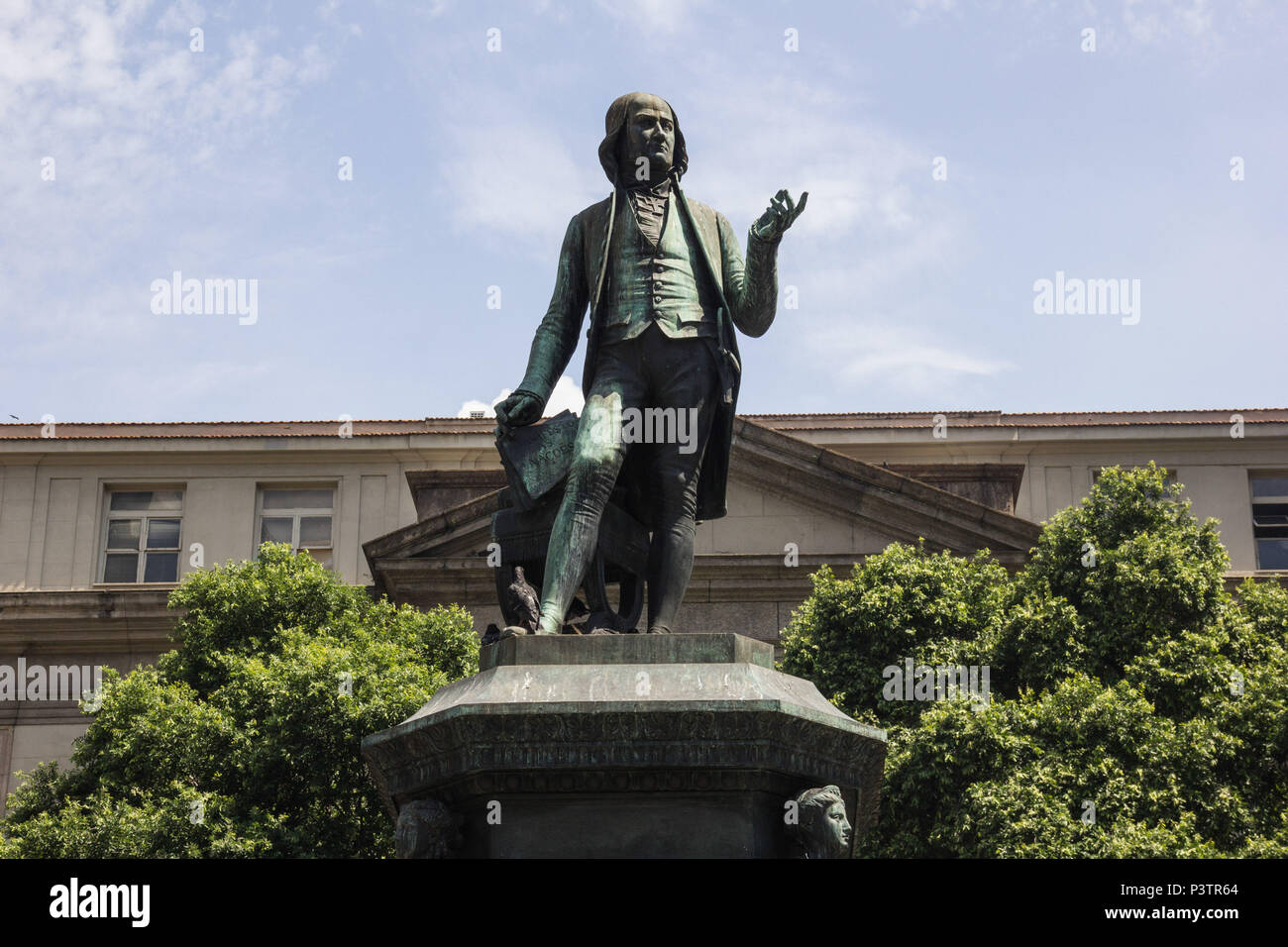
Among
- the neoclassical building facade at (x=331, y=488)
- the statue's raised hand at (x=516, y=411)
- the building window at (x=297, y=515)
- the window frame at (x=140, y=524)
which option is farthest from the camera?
the building window at (x=297, y=515)

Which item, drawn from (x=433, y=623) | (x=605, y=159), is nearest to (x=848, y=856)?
(x=605, y=159)

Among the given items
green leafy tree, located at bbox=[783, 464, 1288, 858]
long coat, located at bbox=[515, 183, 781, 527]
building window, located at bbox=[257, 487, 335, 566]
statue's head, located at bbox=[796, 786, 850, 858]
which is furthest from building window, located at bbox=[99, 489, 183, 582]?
statue's head, located at bbox=[796, 786, 850, 858]

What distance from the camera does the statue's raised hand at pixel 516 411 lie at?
34.8 ft

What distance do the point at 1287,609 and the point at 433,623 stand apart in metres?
13.2

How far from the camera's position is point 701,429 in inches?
422

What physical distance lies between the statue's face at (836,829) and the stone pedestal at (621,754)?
220mm

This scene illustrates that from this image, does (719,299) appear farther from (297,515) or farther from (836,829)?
(297,515)

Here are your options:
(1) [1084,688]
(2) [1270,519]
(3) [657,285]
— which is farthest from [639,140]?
(2) [1270,519]

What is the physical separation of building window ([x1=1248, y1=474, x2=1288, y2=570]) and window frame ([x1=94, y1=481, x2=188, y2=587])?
89.1 ft

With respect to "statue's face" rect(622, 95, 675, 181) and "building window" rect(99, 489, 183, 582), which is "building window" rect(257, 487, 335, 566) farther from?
"statue's face" rect(622, 95, 675, 181)

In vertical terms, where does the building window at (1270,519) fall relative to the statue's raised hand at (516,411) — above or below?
above

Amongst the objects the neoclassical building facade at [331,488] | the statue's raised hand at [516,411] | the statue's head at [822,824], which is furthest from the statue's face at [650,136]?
the neoclassical building facade at [331,488]

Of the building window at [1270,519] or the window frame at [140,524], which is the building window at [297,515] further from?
the building window at [1270,519]
